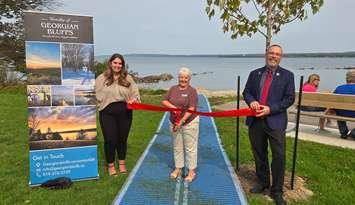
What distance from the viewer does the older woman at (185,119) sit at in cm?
604

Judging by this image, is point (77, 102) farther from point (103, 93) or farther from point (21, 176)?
point (21, 176)

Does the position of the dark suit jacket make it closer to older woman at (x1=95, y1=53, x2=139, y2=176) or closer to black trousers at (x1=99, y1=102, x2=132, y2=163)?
older woman at (x1=95, y1=53, x2=139, y2=176)

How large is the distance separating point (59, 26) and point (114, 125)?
5.53 ft

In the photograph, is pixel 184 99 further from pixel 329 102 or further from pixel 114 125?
pixel 329 102

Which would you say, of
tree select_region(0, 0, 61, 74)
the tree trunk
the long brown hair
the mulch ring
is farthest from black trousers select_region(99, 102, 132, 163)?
tree select_region(0, 0, 61, 74)

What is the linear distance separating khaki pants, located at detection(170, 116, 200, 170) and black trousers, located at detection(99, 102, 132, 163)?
32.4 inches

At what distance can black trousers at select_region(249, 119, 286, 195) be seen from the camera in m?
5.33

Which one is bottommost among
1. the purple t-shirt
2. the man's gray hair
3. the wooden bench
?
the wooden bench

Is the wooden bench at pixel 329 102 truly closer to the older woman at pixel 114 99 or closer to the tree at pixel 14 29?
the older woman at pixel 114 99

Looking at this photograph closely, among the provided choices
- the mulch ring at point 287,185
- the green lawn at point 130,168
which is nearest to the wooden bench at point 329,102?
the green lawn at point 130,168

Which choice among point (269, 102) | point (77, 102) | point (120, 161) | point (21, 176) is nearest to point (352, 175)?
point (269, 102)

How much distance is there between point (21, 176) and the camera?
6.53 metres

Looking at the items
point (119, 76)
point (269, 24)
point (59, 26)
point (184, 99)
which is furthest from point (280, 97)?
point (269, 24)

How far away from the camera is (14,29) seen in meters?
26.7
